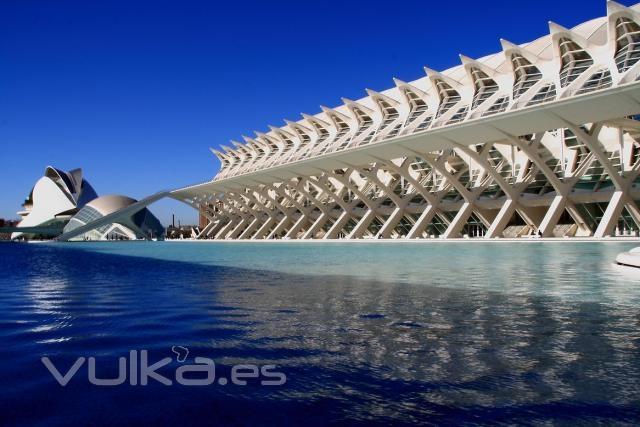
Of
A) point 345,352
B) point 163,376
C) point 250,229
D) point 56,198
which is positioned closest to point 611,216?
point 345,352

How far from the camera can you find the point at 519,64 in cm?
2986

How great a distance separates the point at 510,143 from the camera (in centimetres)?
2992

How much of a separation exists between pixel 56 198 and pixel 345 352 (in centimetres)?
8549

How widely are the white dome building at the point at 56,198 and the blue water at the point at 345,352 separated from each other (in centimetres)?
7787

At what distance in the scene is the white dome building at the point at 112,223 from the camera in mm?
63719

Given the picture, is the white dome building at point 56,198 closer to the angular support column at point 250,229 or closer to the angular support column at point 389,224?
the angular support column at point 250,229

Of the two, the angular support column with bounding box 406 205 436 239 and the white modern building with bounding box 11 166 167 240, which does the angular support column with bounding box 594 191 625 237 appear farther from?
the white modern building with bounding box 11 166 167 240

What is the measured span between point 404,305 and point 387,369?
2.80m

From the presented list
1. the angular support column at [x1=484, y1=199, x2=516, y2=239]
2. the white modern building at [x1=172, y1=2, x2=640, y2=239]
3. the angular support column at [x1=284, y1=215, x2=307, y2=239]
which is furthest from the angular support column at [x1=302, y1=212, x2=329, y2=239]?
the angular support column at [x1=484, y1=199, x2=516, y2=239]

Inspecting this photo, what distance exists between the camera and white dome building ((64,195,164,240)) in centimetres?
6372

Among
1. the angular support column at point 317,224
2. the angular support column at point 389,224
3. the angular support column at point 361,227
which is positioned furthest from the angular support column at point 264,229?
the angular support column at point 389,224

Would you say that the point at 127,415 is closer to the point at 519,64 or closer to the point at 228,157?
the point at 519,64

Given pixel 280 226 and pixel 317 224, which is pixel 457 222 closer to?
pixel 317 224

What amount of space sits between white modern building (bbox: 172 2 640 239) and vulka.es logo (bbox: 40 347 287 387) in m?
21.4
